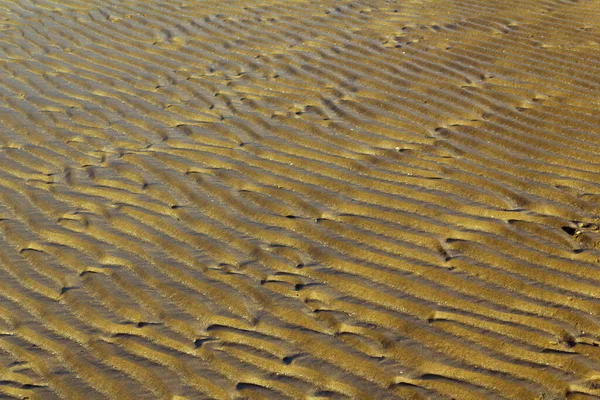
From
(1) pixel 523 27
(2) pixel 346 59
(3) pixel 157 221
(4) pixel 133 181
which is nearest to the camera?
(3) pixel 157 221

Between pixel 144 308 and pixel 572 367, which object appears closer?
pixel 572 367

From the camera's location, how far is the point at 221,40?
296 inches

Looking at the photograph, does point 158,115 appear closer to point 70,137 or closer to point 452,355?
point 70,137

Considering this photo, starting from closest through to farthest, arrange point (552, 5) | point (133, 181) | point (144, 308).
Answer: point (144, 308), point (133, 181), point (552, 5)

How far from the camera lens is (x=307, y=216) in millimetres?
4426

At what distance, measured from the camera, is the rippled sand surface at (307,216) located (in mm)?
3383

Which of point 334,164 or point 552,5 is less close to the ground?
point 552,5

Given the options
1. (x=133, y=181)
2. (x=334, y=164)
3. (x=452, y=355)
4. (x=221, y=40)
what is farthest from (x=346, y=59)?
(x=452, y=355)

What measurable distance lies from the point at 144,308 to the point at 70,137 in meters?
2.22

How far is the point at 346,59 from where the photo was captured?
675 centimetres

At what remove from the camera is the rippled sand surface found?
11.1 feet

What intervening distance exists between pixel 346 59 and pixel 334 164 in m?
2.02

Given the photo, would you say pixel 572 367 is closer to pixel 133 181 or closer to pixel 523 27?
pixel 133 181

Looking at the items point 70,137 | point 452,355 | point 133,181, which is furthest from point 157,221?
point 452,355
